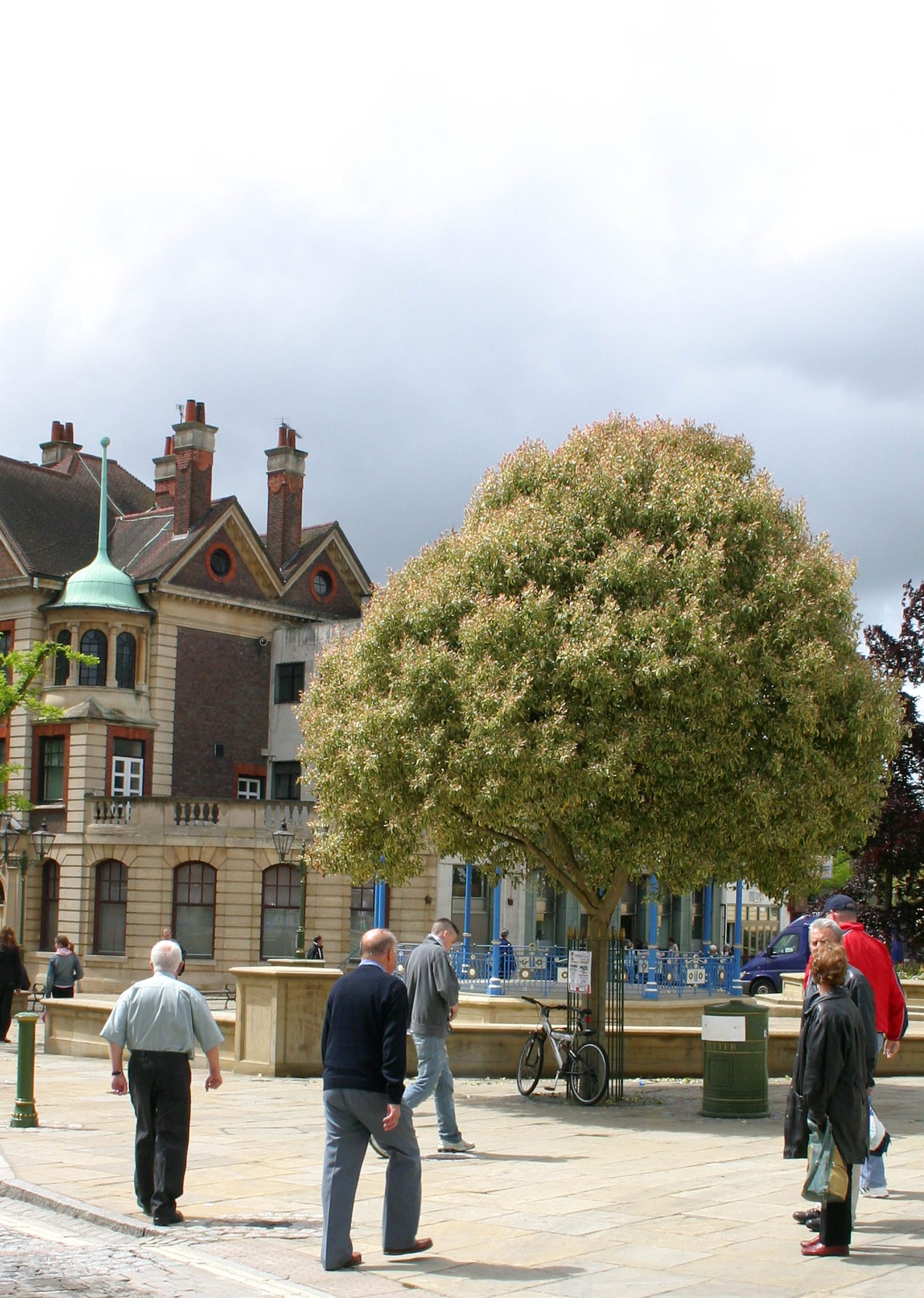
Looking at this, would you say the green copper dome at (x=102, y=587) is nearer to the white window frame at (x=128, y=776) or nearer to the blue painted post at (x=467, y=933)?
the white window frame at (x=128, y=776)

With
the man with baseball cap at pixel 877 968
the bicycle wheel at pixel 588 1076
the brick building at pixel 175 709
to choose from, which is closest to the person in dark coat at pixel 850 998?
the man with baseball cap at pixel 877 968

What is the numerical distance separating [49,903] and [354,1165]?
120 ft

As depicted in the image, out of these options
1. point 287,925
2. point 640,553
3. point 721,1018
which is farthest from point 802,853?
point 287,925

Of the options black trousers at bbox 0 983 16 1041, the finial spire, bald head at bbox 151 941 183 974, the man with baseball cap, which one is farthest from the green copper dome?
the man with baseball cap

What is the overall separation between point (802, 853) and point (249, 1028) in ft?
22.6

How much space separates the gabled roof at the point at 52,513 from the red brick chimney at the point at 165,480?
2167 millimetres

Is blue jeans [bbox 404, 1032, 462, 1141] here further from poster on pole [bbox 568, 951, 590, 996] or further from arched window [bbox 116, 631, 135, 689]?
arched window [bbox 116, 631, 135, 689]

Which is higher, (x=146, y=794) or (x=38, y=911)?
(x=146, y=794)

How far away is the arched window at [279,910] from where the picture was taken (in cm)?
4097

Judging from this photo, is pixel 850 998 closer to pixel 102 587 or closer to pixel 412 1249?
pixel 412 1249

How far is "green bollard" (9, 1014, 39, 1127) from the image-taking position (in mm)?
13094

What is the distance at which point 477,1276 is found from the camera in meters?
7.73

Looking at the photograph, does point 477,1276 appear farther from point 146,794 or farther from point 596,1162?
point 146,794

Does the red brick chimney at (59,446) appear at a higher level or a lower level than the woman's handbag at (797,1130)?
higher
